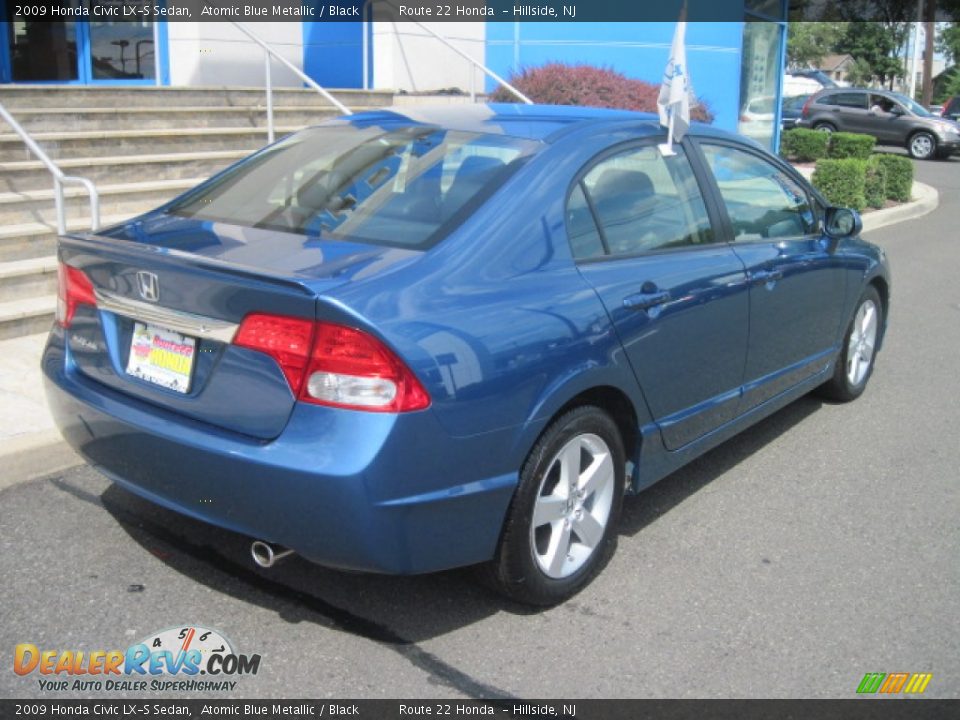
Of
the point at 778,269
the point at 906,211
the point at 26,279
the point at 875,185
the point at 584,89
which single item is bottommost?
the point at 906,211

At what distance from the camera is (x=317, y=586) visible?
150 inches

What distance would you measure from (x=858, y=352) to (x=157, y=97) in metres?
6.84

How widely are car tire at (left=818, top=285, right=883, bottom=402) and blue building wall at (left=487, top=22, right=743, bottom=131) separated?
9745 millimetres

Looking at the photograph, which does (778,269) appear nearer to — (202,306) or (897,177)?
(202,306)

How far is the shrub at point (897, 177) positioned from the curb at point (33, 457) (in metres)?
14.1

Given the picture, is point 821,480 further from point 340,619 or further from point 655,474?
point 340,619

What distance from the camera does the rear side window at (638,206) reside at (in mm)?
3896

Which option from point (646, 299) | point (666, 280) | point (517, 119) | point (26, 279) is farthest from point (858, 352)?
Result: point (26, 279)

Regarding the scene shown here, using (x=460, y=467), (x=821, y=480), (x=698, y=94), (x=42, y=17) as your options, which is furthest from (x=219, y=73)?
(x=460, y=467)

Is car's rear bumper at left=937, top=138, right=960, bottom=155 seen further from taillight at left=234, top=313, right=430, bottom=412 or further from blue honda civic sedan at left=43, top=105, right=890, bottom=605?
taillight at left=234, top=313, right=430, bottom=412

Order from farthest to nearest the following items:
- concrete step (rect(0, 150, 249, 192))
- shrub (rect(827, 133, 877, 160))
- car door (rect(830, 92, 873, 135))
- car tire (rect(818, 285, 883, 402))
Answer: car door (rect(830, 92, 873, 135)) < shrub (rect(827, 133, 877, 160)) < concrete step (rect(0, 150, 249, 192)) < car tire (rect(818, 285, 883, 402))

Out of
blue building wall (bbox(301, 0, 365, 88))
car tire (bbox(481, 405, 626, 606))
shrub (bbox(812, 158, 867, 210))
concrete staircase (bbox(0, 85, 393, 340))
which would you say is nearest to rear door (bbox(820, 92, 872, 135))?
shrub (bbox(812, 158, 867, 210))

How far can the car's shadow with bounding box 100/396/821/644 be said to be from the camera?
359cm

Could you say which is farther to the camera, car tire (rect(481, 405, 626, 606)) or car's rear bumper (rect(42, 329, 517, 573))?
car tire (rect(481, 405, 626, 606))
